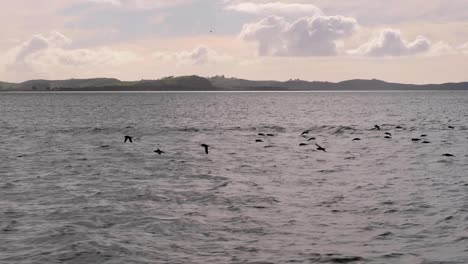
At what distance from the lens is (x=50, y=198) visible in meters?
27.5

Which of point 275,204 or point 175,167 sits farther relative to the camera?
point 175,167

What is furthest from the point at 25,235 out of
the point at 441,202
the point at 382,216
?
the point at 441,202

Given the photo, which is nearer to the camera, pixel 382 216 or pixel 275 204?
pixel 382 216

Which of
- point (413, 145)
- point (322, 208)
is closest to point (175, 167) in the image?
point (322, 208)

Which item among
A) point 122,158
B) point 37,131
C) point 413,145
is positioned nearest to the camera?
point 122,158

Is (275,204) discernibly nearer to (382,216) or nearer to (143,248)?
(382,216)

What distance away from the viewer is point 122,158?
45.0 metres

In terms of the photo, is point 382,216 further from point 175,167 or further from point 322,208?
point 175,167

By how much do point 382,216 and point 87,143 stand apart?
40.2 m

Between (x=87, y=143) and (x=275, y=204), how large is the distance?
119ft

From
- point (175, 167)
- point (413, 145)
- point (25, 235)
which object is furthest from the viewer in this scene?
point (413, 145)

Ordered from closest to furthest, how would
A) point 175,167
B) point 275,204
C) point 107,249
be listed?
1. point 107,249
2. point 275,204
3. point 175,167

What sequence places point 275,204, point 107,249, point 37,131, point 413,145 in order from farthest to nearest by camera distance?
point 37,131
point 413,145
point 275,204
point 107,249

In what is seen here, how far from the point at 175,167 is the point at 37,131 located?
4243 cm
